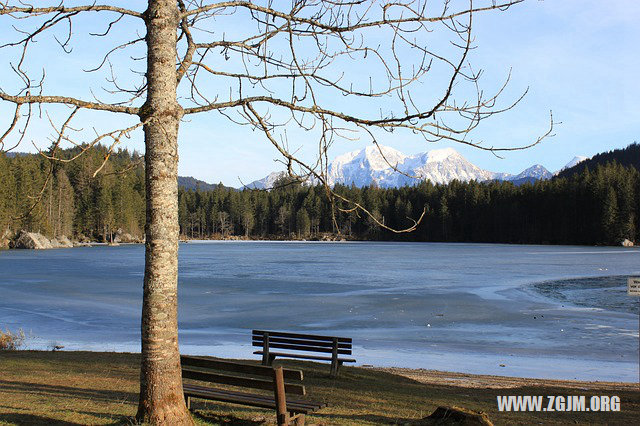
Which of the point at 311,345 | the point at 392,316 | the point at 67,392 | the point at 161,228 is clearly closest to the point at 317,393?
the point at 311,345

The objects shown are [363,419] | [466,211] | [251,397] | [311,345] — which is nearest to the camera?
[251,397]

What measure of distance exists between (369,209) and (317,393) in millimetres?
128604

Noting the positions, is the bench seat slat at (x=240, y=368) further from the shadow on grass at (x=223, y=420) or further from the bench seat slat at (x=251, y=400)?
the shadow on grass at (x=223, y=420)

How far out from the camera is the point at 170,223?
539 cm

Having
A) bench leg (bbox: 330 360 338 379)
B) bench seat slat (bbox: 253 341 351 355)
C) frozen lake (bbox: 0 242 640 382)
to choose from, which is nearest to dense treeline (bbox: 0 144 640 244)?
frozen lake (bbox: 0 242 640 382)

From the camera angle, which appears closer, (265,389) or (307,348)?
(265,389)

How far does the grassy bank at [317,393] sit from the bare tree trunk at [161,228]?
646mm

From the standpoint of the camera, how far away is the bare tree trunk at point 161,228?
5.32 metres

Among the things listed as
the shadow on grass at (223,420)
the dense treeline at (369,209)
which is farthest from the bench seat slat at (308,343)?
the dense treeline at (369,209)

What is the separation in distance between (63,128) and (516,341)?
15.3m

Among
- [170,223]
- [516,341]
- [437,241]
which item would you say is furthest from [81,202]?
[170,223]

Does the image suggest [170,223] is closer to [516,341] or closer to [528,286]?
[516,341]

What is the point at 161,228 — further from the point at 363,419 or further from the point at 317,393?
the point at 317,393

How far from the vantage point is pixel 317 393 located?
31.1ft
